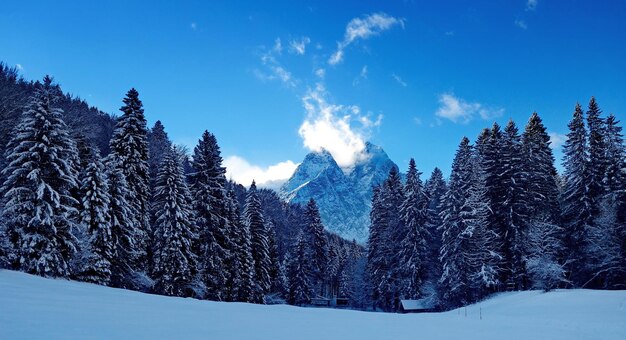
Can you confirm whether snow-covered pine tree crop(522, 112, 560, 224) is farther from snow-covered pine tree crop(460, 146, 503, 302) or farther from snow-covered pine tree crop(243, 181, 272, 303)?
snow-covered pine tree crop(243, 181, 272, 303)

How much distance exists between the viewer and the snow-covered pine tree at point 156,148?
42309mm

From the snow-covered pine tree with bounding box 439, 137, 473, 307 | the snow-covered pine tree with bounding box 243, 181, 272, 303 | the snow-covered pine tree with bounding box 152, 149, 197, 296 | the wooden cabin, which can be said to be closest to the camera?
the snow-covered pine tree with bounding box 152, 149, 197, 296

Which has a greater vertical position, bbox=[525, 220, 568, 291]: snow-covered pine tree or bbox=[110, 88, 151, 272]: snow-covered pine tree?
bbox=[110, 88, 151, 272]: snow-covered pine tree

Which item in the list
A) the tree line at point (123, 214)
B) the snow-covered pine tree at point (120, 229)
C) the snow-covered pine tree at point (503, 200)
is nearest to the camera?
the tree line at point (123, 214)

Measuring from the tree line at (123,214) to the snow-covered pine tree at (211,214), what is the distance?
98 millimetres

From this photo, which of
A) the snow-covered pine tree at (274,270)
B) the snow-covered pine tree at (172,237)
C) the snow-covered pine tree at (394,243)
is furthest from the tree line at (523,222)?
the snow-covered pine tree at (172,237)

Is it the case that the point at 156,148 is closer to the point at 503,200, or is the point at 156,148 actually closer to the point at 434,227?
the point at 434,227

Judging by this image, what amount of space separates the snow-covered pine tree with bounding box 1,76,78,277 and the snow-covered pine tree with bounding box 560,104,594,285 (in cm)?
4018

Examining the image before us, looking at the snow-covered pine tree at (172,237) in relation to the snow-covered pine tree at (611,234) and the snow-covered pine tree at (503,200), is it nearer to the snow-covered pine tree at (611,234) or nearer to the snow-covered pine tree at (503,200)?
the snow-covered pine tree at (503,200)

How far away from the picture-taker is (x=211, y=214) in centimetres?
3638

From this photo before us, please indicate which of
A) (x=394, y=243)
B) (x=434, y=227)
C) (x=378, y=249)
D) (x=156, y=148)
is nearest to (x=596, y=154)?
(x=434, y=227)

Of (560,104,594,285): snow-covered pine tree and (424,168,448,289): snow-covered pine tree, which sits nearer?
(560,104,594,285): snow-covered pine tree

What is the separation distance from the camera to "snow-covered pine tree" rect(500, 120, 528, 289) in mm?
36469

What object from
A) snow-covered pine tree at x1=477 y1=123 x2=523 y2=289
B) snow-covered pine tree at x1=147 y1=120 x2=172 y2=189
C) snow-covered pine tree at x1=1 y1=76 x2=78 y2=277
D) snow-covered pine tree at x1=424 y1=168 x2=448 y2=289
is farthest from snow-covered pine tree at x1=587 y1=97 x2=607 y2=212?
snow-covered pine tree at x1=1 y1=76 x2=78 y2=277
